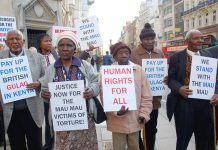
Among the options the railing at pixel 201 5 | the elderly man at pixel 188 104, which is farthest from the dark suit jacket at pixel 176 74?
the railing at pixel 201 5

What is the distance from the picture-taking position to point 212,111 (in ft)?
13.1

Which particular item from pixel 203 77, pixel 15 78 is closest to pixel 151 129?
pixel 203 77

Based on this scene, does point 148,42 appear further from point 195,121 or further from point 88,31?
point 88,31

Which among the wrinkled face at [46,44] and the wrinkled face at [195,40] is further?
the wrinkled face at [46,44]

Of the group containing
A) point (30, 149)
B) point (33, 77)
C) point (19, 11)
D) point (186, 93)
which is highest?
point (19, 11)

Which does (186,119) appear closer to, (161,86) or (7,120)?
(161,86)

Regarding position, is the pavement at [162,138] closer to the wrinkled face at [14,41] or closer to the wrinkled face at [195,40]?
the wrinkled face at [195,40]

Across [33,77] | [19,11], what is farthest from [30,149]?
[19,11]

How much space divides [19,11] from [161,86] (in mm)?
9221

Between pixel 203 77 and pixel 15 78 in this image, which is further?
pixel 203 77

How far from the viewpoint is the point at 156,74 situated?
4.52 meters

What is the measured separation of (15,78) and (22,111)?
1.41ft

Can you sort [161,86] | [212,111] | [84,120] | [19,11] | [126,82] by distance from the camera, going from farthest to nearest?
1. [19,11]
2. [161,86]
3. [212,111]
4. [126,82]
5. [84,120]

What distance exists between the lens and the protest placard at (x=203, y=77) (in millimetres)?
3799
